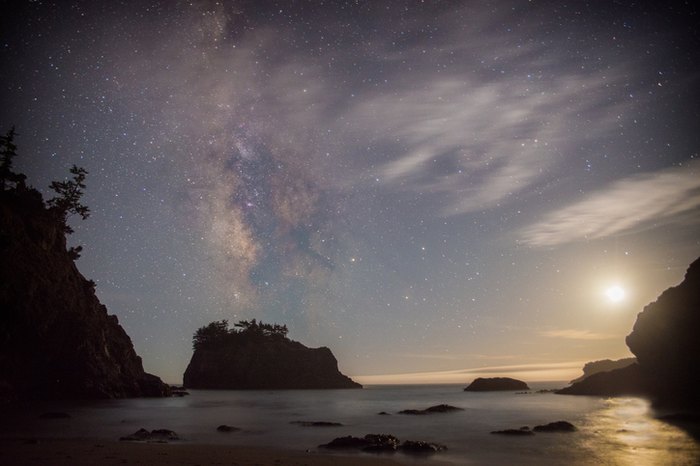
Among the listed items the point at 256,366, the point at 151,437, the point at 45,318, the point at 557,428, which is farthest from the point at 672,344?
the point at 256,366

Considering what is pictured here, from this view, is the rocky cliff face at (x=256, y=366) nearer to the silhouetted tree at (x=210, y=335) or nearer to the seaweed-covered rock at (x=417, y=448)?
the silhouetted tree at (x=210, y=335)

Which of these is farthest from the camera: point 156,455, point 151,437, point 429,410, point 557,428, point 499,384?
point 499,384

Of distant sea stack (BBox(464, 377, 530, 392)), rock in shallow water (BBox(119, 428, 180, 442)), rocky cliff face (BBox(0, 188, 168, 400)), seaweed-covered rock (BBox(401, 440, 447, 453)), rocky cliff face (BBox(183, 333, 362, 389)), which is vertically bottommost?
distant sea stack (BBox(464, 377, 530, 392))

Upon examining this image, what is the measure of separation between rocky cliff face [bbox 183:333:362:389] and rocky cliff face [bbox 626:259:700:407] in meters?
102

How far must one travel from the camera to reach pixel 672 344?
53.8 m

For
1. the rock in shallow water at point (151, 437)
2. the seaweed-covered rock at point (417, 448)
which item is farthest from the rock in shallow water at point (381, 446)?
the rock in shallow water at point (151, 437)

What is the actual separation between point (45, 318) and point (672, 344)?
8563cm

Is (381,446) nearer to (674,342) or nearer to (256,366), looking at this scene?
(674,342)

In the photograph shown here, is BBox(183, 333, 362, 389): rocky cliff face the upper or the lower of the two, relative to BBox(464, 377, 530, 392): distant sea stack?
upper

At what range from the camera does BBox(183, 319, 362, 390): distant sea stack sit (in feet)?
416

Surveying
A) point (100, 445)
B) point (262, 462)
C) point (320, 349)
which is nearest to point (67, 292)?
point (100, 445)

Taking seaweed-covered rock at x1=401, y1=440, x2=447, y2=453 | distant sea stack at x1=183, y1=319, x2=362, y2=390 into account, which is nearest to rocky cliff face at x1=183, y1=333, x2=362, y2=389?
distant sea stack at x1=183, y1=319, x2=362, y2=390

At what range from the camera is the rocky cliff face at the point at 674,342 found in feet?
162

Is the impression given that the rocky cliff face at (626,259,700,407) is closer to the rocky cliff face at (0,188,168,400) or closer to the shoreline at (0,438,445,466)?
the shoreline at (0,438,445,466)
